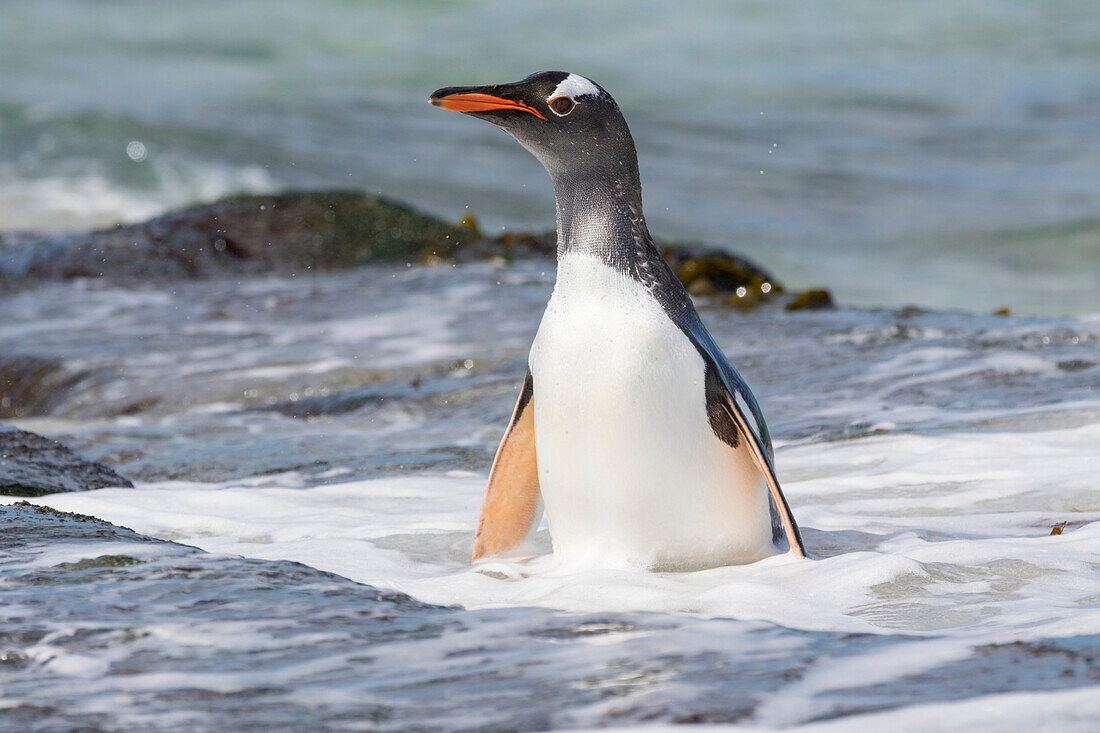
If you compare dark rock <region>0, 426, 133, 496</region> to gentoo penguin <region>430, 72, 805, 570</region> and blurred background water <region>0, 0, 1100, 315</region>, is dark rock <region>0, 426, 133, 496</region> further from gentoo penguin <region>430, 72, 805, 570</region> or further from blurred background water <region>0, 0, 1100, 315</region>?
blurred background water <region>0, 0, 1100, 315</region>

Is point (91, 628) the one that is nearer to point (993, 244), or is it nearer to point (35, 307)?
point (35, 307)

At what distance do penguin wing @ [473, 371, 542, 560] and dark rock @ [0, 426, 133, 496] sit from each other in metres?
1.79

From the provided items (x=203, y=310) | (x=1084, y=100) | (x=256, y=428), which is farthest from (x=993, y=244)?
(x=256, y=428)

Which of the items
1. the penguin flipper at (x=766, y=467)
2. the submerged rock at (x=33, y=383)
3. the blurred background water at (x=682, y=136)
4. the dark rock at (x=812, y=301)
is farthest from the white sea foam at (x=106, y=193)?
the penguin flipper at (x=766, y=467)

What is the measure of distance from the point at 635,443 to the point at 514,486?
55cm

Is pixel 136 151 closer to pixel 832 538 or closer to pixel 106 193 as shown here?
pixel 106 193

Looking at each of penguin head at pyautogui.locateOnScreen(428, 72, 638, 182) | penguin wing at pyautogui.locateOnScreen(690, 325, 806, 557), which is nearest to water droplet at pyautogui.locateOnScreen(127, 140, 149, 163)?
penguin head at pyautogui.locateOnScreen(428, 72, 638, 182)

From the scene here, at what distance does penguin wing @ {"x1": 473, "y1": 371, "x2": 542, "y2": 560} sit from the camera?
3.86 meters

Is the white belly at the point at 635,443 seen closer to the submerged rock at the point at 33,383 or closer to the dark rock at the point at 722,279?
the submerged rock at the point at 33,383

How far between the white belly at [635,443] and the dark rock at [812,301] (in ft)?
19.2

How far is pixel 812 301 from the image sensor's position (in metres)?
9.38

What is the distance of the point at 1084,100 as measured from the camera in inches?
1104

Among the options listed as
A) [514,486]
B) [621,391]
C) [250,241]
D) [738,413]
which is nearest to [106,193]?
[250,241]

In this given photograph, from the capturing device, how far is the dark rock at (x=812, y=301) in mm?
9320
